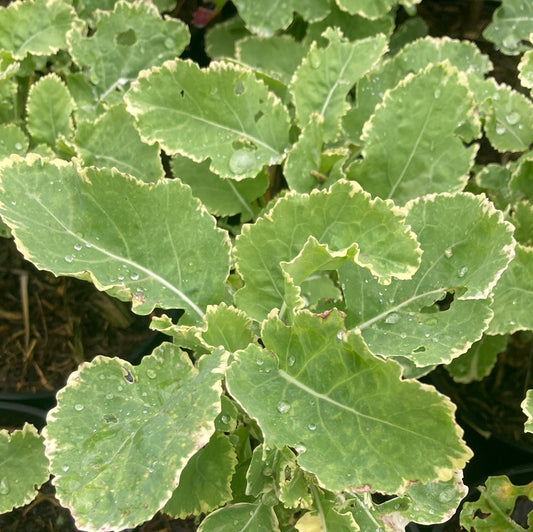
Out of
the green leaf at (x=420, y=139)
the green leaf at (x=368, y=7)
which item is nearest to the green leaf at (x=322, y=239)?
the green leaf at (x=420, y=139)

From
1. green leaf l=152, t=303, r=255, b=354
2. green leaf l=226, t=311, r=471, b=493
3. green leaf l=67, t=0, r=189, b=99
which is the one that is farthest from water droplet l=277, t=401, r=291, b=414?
green leaf l=67, t=0, r=189, b=99

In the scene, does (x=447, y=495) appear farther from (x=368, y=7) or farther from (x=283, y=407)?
(x=368, y=7)

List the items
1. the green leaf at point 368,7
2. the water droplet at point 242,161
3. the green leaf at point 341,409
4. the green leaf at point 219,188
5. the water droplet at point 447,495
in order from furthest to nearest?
the green leaf at point 368,7 → the green leaf at point 219,188 → the water droplet at point 242,161 → the water droplet at point 447,495 → the green leaf at point 341,409

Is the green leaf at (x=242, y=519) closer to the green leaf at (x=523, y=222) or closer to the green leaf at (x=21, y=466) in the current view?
the green leaf at (x=21, y=466)

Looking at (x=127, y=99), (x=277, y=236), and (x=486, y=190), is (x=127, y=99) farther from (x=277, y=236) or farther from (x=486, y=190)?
(x=486, y=190)

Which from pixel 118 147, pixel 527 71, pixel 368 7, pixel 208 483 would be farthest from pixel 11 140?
pixel 527 71

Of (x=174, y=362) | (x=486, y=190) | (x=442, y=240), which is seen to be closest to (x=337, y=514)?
(x=174, y=362)
